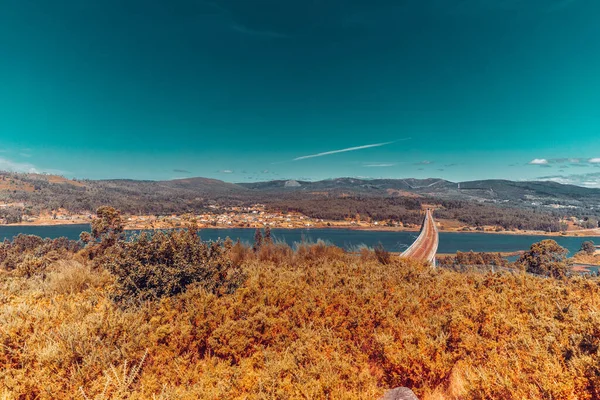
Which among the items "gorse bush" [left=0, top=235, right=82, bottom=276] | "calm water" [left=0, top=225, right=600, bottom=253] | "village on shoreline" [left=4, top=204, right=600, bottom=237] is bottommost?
"calm water" [left=0, top=225, right=600, bottom=253]

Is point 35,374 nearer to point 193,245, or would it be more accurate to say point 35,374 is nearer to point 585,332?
point 193,245

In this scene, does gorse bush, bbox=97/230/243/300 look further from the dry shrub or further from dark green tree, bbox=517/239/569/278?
dark green tree, bbox=517/239/569/278

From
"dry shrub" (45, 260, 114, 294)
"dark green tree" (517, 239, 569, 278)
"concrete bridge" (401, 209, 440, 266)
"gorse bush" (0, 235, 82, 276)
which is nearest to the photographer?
"dry shrub" (45, 260, 114, 294)

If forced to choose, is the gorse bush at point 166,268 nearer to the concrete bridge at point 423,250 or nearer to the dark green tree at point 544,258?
the concrete bridge at point 423,250

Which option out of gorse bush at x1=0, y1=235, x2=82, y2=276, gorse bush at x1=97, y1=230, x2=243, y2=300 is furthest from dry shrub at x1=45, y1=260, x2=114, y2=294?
gorse bush at x1=0, y1=235, x2=82, y2=276

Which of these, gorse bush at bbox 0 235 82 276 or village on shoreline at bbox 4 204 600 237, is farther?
village on shoreline at bbox 4 204 600 237

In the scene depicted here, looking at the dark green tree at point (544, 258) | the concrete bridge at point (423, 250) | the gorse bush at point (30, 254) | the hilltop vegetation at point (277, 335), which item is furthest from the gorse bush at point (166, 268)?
the dark green tree at point (544, 258)
